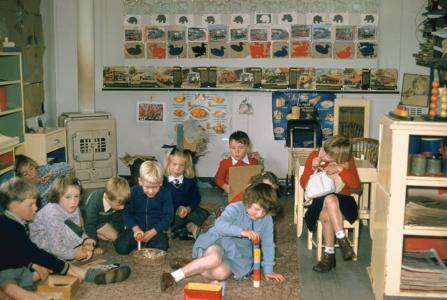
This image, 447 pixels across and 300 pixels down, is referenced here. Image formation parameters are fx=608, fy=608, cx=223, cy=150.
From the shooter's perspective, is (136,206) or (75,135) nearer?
(136,206)

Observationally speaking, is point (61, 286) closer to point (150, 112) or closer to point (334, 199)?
point (334, 199)

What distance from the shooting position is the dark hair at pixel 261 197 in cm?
400

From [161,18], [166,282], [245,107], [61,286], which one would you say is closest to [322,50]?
[245,107]

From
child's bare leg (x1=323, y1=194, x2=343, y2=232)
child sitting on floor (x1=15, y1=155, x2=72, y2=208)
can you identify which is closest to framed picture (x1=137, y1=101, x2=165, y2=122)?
child sitting on floor (x1=15, y1=155, x2=72, y2=208)

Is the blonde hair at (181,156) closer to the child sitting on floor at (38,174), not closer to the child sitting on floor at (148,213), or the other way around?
the child sitting on floor at (148,213)

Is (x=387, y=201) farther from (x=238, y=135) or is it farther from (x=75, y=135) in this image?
(x=75, y=135)

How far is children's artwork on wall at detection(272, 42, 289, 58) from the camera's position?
7.28 meters

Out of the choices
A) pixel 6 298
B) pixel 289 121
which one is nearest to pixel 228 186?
pixel 289 121

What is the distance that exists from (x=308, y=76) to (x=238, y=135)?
1.84 m

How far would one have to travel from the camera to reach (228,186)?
5664mm

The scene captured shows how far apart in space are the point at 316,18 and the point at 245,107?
4.43 ft

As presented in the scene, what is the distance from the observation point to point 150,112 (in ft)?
25.0

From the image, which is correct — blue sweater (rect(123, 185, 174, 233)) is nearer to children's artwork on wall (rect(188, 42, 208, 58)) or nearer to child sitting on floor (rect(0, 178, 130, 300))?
child sitting on floor (rect(0, 178, 130, 300))

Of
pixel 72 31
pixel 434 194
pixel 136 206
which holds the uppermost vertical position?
pixel 72 31
